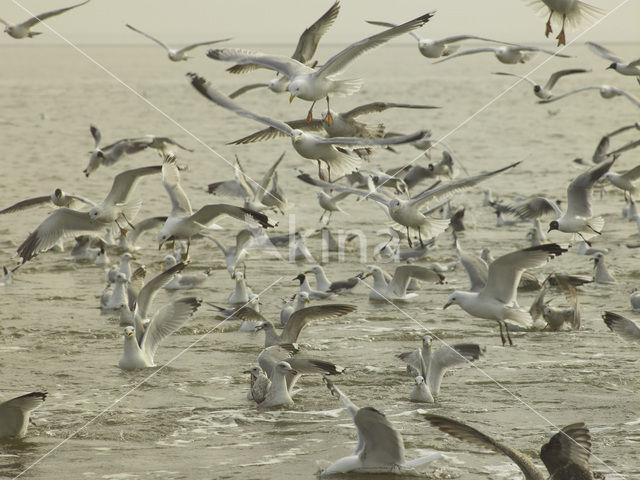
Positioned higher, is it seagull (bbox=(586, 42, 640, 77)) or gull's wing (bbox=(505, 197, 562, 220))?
seagull (bbox=(586, 42, 640, 77))

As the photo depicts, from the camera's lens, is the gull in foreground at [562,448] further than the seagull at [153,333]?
No

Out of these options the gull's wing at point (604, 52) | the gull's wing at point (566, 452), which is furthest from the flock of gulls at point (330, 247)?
the gull's wing at point (604, 52)

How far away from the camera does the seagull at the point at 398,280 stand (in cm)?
1330

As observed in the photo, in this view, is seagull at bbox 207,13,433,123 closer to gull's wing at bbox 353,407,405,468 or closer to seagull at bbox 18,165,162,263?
seagull at bbox 18,165,162,263

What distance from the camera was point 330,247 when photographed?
57.7 ft

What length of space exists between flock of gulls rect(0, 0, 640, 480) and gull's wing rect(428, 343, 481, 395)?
1 cm

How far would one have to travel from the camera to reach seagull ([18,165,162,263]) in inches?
473

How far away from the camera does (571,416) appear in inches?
359

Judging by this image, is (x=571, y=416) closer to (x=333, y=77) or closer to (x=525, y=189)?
(x=333, y=77)

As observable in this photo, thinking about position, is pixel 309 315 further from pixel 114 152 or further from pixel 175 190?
pixel 114 152

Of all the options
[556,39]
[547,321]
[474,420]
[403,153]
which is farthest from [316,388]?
[403,153]

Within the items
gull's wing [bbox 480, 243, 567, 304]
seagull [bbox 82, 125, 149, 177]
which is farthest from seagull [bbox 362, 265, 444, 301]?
seagull [bbox 82, 125, 149, 177]

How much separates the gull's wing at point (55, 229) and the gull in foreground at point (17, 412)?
3.72 meters

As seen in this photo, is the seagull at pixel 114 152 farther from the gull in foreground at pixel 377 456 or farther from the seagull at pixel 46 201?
the gull in foreground at pixel 377 456
